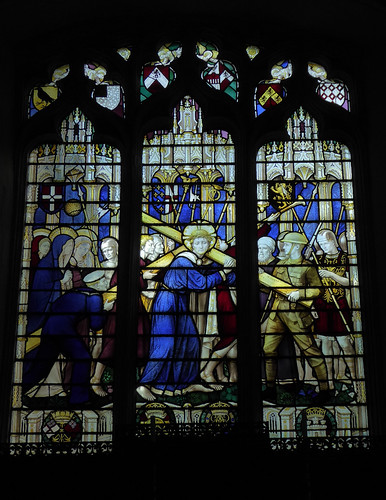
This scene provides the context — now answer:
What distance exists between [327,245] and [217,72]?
7.59 feet

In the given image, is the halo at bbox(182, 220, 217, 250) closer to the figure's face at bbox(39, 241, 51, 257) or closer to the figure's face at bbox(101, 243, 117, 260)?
Result: the figure's face at bbox(101, 243, 117, 260)

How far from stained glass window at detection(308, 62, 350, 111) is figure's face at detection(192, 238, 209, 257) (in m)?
2.10

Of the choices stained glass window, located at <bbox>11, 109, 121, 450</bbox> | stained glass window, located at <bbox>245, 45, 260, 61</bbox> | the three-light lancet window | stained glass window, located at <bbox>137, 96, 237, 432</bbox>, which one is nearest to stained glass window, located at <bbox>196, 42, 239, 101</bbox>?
the three-light lancet window

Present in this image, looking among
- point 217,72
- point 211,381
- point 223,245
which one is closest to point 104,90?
point 217,72

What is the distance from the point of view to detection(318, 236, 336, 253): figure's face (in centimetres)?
1006

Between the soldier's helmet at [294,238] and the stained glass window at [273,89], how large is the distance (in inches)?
55.3

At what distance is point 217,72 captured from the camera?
1096 cm

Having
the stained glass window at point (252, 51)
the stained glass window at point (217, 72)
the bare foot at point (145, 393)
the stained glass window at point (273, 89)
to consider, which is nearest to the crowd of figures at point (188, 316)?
the bare foot at point (145, 393)

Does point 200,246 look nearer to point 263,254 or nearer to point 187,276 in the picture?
point 187,276

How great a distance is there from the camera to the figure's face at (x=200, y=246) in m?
10.0

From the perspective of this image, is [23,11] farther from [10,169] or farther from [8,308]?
[8,308]

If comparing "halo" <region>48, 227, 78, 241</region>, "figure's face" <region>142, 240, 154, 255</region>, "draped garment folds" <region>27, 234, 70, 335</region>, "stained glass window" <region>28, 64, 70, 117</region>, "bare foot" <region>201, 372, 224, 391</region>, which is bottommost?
"bare foot" <region>201, 372, 224, 391</region>

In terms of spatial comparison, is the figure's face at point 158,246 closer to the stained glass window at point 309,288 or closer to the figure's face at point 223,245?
the figure's face at point 223,245

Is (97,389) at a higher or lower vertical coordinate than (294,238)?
lower
